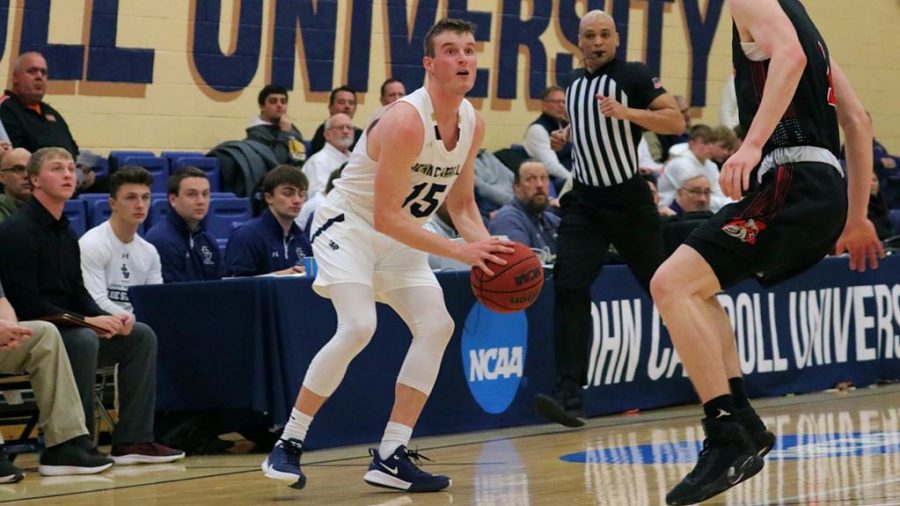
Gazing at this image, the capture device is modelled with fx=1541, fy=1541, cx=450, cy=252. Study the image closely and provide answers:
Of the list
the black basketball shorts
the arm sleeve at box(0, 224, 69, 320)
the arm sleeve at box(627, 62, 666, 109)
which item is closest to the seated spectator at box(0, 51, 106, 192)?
the arm sleeve at box(0, 224, 69, 320)

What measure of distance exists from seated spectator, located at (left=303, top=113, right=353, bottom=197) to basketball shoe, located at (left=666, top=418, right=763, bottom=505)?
6.22m

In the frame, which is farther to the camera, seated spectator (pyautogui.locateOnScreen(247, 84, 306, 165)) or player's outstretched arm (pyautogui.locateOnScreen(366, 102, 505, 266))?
seated spectator (pyautogui.locateOnScreen(247, 84, 306, 165))

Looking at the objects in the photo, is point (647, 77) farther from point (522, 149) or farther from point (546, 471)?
point (522, 149)

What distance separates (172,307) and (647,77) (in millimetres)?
2820

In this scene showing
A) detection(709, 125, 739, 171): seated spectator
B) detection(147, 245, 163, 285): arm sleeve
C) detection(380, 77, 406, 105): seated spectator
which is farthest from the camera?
detection(709, 125, 739, 171): seated spectator

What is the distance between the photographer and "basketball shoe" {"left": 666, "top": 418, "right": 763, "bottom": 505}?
15.9ft

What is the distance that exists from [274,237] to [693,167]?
492 centimetres

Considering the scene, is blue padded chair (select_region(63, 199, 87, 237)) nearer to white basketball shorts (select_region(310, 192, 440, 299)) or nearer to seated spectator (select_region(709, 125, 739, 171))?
white basketball shorts (select_region(310, 192, 440, 299))

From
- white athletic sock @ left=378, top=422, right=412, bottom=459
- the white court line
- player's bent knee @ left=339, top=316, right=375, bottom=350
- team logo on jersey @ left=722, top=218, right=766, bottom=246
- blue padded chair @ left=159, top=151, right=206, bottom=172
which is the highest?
blue padded chair @ left=159, top=151, right=206, bottom=172

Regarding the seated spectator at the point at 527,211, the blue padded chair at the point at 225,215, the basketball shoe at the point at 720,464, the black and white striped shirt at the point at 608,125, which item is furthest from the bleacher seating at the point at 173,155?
the basketball shoe at the point at 720,464

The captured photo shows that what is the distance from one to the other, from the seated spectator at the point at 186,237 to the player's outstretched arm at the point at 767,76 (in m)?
4.17

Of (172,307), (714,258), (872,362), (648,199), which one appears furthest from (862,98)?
(714,258)

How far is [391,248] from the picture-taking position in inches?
239

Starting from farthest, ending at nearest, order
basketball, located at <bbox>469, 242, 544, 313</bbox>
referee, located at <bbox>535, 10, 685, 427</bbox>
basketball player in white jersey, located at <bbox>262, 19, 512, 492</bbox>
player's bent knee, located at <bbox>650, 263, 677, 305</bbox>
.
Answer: referee, located at <bbox>535, 10, 685, 427</bbox>
basketball player in white jersey, located at <bbox>262, 19, 512, 492</bbox>
basketball, located at <bbox>469, 242, 544, 313</bbox>
player's bent knee, located at <bbox>650, 263, 677, 305</bbox>
